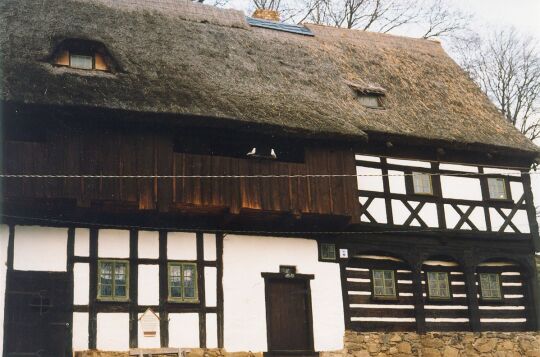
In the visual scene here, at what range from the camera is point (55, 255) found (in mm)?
15508

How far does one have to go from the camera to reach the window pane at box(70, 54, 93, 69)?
667 inches

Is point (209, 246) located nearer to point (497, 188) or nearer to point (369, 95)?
point (369, 95)

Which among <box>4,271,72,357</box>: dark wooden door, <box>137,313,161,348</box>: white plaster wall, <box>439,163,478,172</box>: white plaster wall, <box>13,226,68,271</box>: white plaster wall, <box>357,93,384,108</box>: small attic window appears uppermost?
<box>357,93,384,108</box>: small attic window

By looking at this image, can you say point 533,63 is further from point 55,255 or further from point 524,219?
point 55,255

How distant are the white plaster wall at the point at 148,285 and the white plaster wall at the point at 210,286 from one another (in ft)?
3.48

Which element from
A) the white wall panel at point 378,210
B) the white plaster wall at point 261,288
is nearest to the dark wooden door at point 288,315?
the white plaster wall at point 261,288

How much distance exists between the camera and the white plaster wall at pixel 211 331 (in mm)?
16281

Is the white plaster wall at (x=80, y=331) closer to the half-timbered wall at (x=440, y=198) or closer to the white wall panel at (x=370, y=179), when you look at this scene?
the half-timbered wall at (x=440, y=198)

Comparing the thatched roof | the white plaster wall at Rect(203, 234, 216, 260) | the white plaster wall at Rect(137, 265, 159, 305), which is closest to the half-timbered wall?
the thatched roof

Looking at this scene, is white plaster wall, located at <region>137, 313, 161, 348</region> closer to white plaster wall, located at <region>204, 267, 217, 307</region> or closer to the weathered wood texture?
white plaster wall, located at <region>204, 267, 217, 307</region>

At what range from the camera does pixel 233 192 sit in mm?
16531

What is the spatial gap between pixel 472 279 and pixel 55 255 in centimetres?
991

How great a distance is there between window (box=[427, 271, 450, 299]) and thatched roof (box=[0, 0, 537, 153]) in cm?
324

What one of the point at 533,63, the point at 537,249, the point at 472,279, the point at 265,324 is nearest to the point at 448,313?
the point at 472,279
